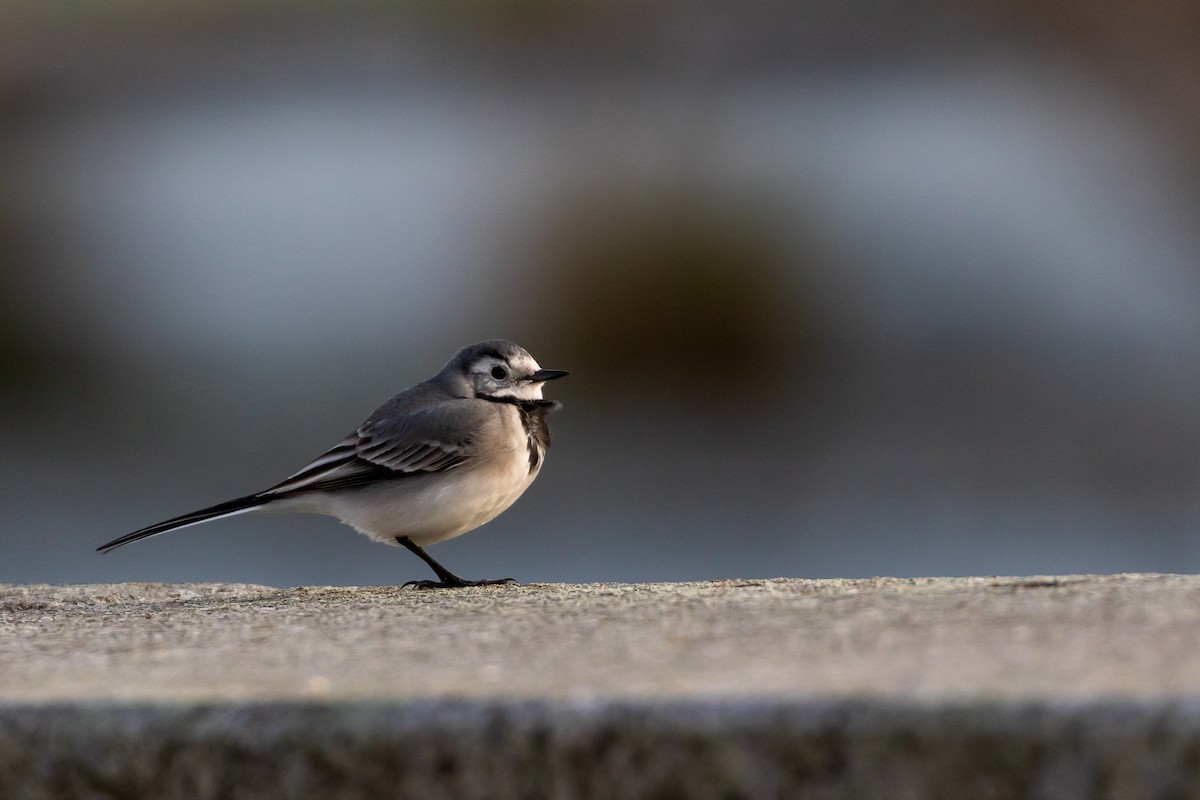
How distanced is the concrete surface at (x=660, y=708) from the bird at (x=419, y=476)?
7.05 ft

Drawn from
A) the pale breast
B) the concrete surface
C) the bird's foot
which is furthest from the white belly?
the concrete surface

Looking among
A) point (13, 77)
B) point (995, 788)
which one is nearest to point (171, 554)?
point (13, 77)

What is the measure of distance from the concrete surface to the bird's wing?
2.19 m

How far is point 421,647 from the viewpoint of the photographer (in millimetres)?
2176

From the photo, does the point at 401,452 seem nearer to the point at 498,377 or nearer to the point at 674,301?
the point at 498,377

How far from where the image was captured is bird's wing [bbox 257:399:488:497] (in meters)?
4.54

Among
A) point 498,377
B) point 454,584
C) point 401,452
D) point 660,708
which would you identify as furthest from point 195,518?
point 660,708

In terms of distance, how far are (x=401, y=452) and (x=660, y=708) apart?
303cm

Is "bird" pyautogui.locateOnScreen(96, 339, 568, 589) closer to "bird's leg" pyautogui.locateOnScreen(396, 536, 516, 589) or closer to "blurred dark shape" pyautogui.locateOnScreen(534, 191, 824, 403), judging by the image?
"bird's leg" pyautogui.locateOnScreen(396, 536, 516, 589)

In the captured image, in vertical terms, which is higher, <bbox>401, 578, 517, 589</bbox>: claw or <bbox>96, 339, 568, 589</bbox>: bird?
<bbox>96, 339, 568, 589</bbox>: bird

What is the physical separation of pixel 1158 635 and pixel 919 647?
0.94ft

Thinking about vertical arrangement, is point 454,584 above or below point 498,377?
below

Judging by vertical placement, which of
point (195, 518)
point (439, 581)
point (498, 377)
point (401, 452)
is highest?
point (498, 377)

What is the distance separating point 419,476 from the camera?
4539 mm
